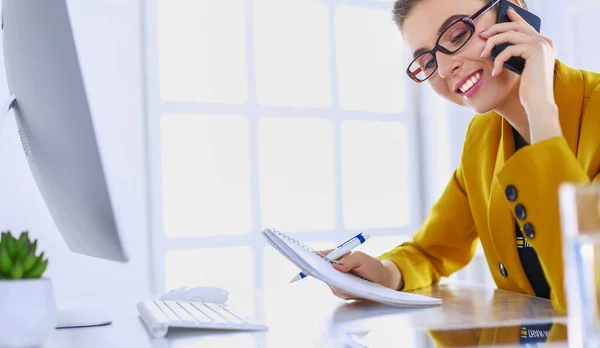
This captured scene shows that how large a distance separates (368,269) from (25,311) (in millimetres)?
702

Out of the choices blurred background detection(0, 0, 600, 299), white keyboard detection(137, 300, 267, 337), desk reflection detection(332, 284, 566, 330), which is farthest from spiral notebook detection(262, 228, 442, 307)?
blurred background detection(0, 0, 600, 299)

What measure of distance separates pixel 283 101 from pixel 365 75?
1.62 feet

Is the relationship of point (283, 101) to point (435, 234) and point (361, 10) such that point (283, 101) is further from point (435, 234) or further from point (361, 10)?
point (435, 234)

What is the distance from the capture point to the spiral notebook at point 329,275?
1010 millimetres

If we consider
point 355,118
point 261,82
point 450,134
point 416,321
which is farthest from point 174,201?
point 416,321

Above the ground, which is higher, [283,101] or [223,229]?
[283,101]

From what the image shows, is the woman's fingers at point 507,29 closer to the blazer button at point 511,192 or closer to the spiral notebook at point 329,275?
the blazer button at point 511,192

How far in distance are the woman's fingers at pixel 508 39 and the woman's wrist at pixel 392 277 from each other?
47cm

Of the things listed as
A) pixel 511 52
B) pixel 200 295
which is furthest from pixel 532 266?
pixel 200 295

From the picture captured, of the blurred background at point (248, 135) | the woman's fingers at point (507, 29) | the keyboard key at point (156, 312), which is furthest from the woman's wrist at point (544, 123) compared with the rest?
the blurred background at point (248, 135)

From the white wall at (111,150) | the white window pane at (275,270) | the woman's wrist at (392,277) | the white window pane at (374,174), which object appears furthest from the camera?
the white window pane at (374,174)

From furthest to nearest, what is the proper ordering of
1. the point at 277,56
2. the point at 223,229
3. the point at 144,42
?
the point at 277,56 < the point at 223,229 < the point at 144,42

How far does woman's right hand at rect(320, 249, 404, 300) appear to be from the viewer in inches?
45.8

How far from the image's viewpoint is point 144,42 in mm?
2471
